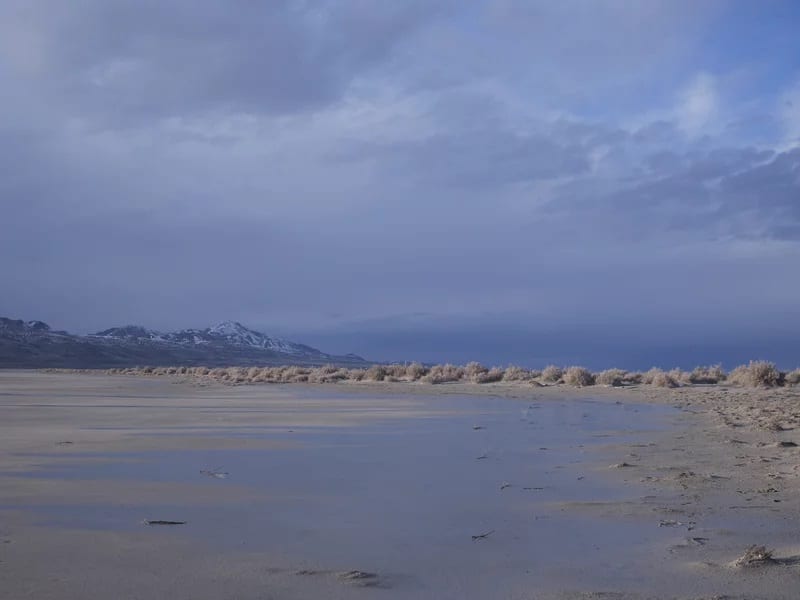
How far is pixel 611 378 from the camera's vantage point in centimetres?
→ 2609

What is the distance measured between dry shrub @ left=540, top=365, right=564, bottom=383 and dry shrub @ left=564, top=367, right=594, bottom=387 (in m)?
1.24

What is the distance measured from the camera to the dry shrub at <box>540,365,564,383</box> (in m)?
27.8

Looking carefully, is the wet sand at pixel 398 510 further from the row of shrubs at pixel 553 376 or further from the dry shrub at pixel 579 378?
the dry shrub at pixel 579 378

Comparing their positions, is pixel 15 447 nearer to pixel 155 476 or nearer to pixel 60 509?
pixel 155 476

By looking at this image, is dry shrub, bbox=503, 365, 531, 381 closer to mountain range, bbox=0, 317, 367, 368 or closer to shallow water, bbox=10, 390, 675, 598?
shallow water, bbox=10, 390, 675, 598

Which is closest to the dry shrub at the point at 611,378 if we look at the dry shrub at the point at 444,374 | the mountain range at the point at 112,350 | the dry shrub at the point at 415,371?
the dry shrub at the point at 444,374

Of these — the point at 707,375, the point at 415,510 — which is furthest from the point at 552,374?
the point at 415,510

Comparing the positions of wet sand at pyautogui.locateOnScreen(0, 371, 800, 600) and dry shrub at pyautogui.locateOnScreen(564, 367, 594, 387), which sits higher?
dry shrub at pyautogui.locateOnScreen(564, 367, 594, 387)

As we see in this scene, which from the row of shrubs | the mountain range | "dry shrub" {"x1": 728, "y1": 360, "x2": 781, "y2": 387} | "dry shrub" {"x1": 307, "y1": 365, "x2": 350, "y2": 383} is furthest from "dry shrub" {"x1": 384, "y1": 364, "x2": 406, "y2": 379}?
the mountain range

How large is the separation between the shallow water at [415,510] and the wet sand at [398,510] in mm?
23

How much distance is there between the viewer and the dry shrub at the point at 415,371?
3262cm

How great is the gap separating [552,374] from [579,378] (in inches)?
110

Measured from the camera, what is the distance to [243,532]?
16.6 feet

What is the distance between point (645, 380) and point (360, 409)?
13844mm
